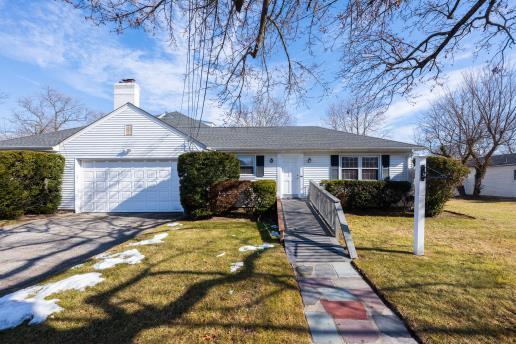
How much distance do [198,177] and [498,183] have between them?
92.3 feet

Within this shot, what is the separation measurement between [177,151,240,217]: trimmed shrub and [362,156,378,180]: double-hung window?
7556 mm

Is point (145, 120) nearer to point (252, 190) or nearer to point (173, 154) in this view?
point (173, 154)

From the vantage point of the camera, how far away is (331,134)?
14.5 meters

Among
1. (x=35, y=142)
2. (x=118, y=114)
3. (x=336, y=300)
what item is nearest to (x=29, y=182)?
(x=35, y=142)

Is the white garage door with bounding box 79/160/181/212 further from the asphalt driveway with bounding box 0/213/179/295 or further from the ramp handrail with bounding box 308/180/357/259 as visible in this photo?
the ramp handrail with bounding box 308/180/357/259

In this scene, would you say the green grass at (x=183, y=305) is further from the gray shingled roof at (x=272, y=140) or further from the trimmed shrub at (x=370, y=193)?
the gray shingled roof at (x=272, y=140)

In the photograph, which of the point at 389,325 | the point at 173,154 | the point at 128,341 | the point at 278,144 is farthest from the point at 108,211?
the point at 389,325

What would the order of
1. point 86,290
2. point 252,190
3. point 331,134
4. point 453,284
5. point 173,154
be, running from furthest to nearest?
point 331,134
point 173,154
point 252,190
point 453,284
point 86,290

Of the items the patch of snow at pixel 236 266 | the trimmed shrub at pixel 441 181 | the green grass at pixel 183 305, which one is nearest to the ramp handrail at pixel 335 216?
the green grass at pixel 183 305

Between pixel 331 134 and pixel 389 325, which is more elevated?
pixel 331 134

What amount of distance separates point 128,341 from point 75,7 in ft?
17.3

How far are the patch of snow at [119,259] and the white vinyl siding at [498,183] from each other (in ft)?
95.4

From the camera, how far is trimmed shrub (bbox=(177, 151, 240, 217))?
29.9 ft

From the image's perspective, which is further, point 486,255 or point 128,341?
point 486,255
